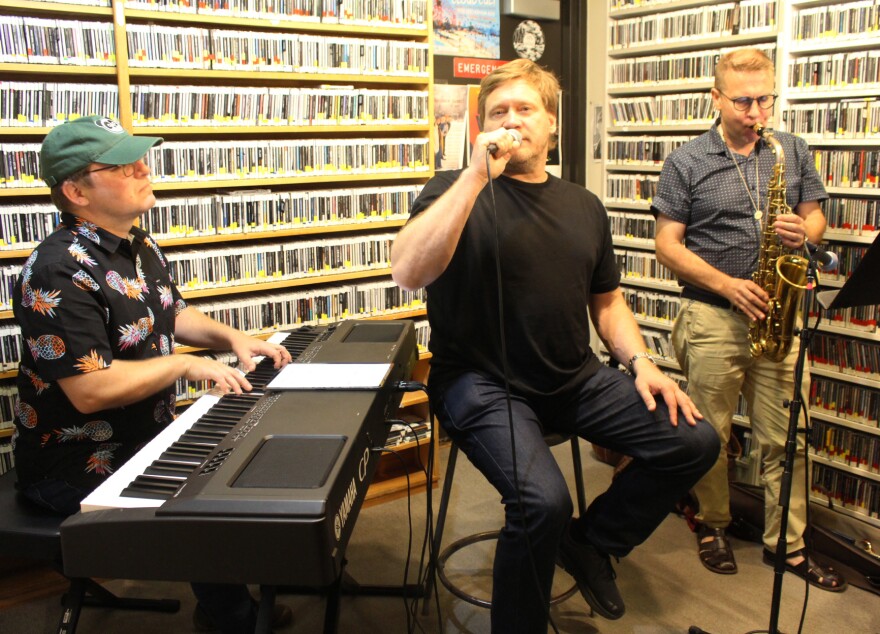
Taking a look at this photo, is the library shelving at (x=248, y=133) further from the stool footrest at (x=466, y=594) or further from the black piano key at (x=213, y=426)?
the black piano key at (x=213, y=426)

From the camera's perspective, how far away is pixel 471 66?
3799mm

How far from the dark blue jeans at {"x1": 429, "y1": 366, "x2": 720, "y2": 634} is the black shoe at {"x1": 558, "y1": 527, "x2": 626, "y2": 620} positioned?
0.04m

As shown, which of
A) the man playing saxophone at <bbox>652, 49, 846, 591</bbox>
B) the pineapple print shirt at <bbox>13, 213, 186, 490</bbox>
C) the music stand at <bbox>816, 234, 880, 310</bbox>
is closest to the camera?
the pineapple print shirt at <bbox>13, 213, 186, 490</bbox>

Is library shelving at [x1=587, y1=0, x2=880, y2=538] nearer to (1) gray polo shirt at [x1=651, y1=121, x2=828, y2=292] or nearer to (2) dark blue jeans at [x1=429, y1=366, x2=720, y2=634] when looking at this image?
(1) gray polo shirt at [x1=651, y1=121, x2=828, y2=292]

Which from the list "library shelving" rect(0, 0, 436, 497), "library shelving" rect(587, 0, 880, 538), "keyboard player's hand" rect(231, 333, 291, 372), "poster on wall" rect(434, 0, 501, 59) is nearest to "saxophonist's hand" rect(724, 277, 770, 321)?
"library shelving" rect(587, 0, 880, 538)

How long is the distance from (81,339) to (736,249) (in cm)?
203

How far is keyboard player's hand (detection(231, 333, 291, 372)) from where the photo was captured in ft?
6.61

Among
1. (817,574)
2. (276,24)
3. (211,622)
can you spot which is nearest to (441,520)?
(211,622)

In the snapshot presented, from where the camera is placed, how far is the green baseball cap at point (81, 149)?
1818 mm

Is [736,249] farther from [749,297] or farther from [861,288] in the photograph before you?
[861,288]

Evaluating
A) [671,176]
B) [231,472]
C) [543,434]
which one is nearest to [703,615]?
[543,434]

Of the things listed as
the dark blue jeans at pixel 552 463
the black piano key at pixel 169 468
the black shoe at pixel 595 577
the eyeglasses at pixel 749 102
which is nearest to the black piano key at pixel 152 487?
the black piano key at pixel 169 468

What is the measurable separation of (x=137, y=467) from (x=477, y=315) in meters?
0.90

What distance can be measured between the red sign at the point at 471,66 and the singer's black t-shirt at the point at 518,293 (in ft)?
6.23
